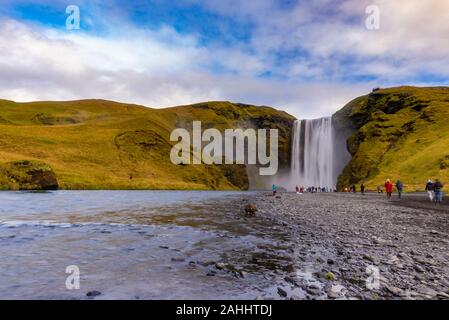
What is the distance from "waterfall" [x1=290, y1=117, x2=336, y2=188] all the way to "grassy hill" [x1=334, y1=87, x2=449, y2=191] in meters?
6.38

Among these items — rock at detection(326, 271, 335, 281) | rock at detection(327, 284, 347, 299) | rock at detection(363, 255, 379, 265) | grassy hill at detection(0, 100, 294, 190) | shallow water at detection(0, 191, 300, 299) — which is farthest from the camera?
grassy hill at detection(0, 100, 294, 190)

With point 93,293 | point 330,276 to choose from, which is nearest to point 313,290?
point 330,276

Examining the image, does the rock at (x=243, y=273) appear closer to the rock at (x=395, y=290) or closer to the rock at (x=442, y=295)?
the rock at (x=395, y=290)

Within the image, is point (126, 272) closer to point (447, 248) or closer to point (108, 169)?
point (447, 248)

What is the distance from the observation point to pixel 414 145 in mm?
93875

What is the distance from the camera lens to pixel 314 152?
12462 centimetres

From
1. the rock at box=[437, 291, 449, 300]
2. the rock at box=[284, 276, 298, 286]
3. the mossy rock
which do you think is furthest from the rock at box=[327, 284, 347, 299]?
the mossy rock

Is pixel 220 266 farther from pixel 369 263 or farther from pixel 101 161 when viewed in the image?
pixel 101 161

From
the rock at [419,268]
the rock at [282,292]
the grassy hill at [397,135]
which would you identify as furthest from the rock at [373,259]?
the grassy hill at [397,135]

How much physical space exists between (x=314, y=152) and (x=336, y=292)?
121037 mm

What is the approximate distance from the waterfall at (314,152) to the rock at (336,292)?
117493mm

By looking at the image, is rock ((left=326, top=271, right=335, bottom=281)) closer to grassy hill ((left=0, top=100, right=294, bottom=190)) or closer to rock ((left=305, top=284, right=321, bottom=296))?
rock ((left=305, top=284, right=321, bottom=296))

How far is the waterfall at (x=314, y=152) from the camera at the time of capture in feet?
403

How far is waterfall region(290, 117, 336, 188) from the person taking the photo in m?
123
